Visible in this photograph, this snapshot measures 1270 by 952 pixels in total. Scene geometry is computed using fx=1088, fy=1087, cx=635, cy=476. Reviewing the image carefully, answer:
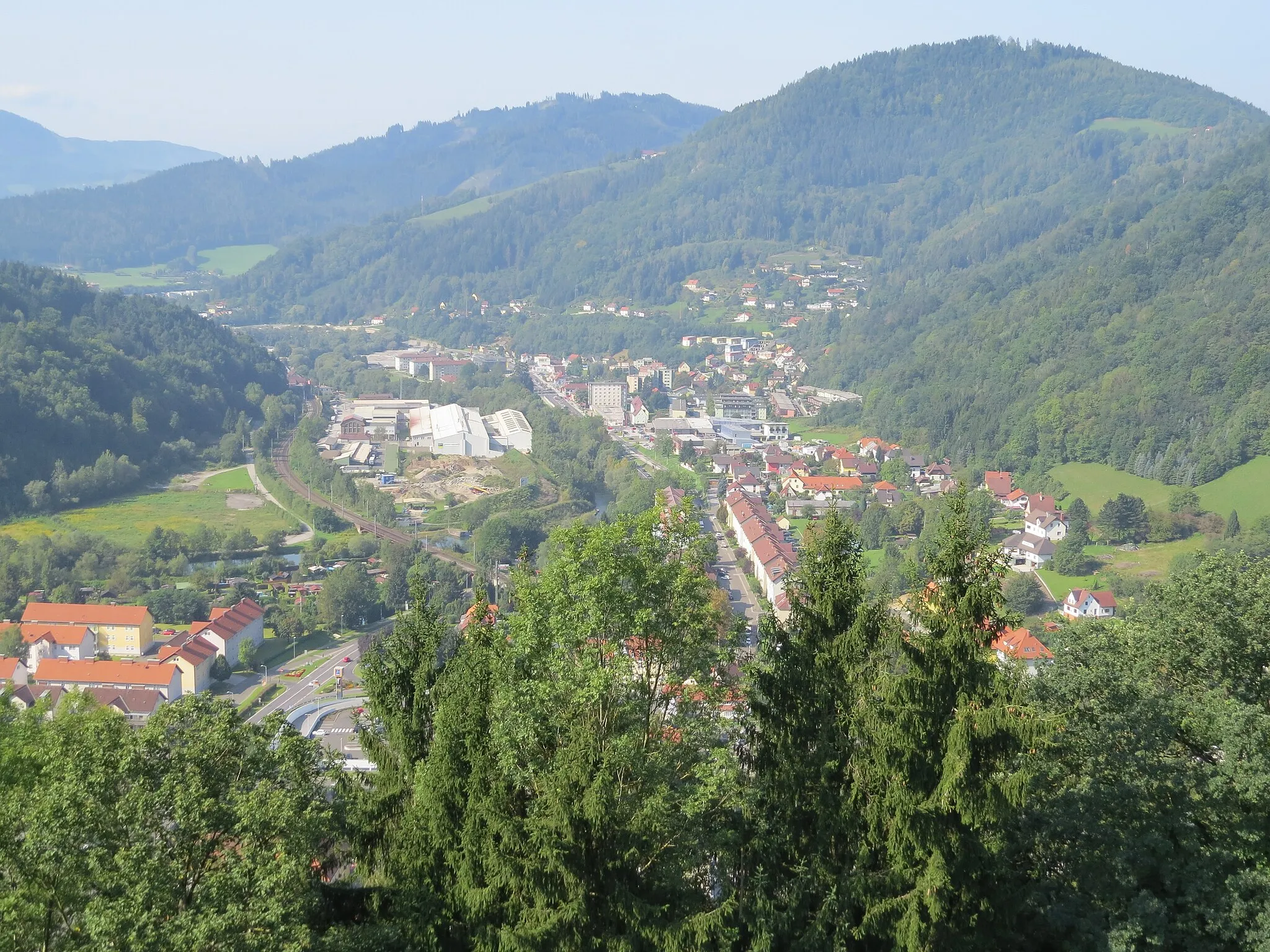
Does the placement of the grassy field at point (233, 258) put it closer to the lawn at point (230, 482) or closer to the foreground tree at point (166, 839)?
the lawn at point (230, 482)

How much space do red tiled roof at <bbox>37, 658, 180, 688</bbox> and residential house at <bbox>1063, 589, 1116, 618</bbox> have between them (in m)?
18.6

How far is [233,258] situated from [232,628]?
113m

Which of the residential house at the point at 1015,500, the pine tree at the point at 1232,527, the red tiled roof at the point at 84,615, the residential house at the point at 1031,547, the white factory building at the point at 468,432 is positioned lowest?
the white factory building at the point at 468,432

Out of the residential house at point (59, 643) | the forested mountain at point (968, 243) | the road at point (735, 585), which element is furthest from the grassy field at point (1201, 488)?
the residential house at point (59, 643)

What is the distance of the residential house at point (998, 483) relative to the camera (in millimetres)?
36600

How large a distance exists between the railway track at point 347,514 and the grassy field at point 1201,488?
19.6 metres

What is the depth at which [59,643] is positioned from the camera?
22.1 meters

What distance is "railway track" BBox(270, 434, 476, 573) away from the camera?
30.0 metres

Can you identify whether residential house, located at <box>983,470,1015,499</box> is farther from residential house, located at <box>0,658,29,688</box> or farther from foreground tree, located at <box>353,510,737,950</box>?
foreground tree, located at <box>353,510,737,950</box>

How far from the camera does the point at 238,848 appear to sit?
554 centimetres

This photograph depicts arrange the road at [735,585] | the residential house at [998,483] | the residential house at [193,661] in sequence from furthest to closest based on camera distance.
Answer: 1. the residential house at [998,483]
2. the road at [735,585]
3. the residential house at [193,661]

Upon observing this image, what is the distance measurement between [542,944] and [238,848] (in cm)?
164

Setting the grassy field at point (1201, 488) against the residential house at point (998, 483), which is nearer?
the grassy field at point (1201, 488)

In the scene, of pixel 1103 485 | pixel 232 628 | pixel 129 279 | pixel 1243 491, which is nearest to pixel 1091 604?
pixel 1243 491
